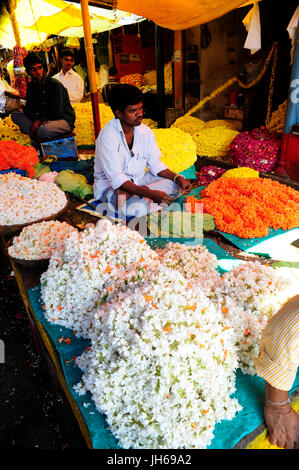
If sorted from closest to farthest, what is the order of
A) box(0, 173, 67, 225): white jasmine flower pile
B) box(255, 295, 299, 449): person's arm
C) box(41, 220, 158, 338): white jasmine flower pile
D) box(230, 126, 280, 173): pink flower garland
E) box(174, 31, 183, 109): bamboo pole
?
box(255, 295, 299, 449): person's arm
box(41, 220, 158, 338): white jasmine flower pile
box(0, 173, 67, 225): white jasmine flower pile
box(230, 126, 280, 173): pink flower garland
box(174, 31, 183, 109): bamboo pole

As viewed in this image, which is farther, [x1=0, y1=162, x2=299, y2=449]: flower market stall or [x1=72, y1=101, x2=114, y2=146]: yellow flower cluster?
[x1=72, y1=101, x2=114, y2=146]: yellow flower cluster

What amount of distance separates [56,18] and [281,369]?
11.8 meters

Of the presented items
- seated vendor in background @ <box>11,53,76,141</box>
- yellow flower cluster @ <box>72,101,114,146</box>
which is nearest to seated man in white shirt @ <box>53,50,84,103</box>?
yellow flower cluster @ <box>72,101,114,146</box>

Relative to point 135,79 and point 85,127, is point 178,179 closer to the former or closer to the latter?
point 85,127

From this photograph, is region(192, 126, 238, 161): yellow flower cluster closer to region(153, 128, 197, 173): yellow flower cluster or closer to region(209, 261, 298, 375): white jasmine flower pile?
region(153, 128, 197, 173): yellow flower cluster

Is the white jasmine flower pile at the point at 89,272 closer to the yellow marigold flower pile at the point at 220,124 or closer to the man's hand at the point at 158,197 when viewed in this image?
the man's hand at the point at 158,197

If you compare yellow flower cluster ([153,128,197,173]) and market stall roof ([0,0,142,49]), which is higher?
market stall roof ([0,0,142,49])

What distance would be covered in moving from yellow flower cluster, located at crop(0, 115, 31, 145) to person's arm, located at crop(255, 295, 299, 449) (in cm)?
658

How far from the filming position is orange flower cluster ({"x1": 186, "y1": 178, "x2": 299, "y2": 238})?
3674mm

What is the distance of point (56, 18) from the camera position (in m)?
10.0

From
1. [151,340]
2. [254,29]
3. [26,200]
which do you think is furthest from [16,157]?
[254,29]

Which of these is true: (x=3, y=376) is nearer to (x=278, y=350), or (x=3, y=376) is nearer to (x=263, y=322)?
(x=263, y=322)

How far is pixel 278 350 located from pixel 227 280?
0.73m
